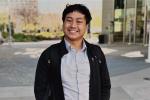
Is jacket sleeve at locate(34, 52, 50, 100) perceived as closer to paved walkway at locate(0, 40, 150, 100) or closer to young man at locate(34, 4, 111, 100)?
young man at locate(34, 4, 111, 100)

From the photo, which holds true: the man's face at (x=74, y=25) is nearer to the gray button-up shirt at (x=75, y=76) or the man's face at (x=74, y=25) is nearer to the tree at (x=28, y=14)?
the gray button-up shirt at (x=75, y=76)

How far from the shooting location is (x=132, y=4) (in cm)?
2169

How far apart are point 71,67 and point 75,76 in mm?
61

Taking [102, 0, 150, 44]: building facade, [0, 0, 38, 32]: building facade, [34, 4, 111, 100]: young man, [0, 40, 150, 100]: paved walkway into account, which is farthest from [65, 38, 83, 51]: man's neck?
[0, 0, 38, 32]: building facade

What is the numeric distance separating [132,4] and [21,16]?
8340 millimetres

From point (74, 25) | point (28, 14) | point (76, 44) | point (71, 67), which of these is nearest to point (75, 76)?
point (71, 67)

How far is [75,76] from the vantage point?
2244mm

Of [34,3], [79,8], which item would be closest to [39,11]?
[34,3]

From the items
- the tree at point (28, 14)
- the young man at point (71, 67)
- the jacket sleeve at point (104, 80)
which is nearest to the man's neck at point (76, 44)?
the young man at point (71, 67)

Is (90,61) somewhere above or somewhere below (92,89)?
above

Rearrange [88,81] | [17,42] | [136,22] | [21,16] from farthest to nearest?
1. [21,16]
2. [17,42]
3. [136,22]
4. [88,81]

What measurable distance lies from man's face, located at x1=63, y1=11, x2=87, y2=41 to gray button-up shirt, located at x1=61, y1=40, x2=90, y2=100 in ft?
0.40

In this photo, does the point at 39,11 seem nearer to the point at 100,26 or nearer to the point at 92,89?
the point at 100,26

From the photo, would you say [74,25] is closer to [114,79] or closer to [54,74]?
[54,74]
